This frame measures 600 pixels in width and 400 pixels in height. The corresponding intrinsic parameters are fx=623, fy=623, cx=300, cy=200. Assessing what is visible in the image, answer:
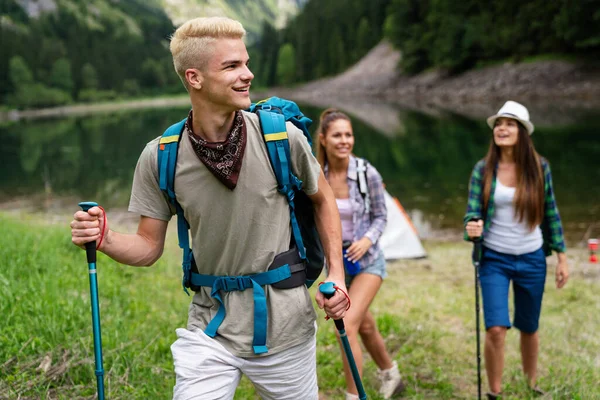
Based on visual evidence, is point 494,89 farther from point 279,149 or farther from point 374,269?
point 279,149

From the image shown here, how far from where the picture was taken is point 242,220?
9.50 feet

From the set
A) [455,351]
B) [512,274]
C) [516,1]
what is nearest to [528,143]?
[512,274]

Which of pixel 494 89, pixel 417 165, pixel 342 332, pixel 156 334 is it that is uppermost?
pixel 494 89

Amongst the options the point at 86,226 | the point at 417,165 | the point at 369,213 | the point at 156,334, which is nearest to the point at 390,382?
the point at 369,213

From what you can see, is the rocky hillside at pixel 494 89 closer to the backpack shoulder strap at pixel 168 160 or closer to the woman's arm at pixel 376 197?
the woman's arm at pixel 376 197

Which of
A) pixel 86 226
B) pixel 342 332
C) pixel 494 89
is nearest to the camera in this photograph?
pixel 86 226

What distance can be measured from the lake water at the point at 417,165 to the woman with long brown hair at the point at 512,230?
9.10 meters

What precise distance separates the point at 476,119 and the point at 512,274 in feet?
132

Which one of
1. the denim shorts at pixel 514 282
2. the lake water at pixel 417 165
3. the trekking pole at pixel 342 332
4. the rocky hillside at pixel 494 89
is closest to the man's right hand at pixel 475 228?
the denim shorts at pixel 514 282

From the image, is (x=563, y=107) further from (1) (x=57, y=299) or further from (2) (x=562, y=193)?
(1) (x=57, y=299)

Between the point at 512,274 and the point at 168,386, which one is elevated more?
the point at 512,274

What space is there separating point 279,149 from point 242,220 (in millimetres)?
374

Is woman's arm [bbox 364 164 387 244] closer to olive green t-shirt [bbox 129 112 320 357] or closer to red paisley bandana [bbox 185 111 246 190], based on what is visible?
Answer: olive green t-shirt [bbox 129 112 320 357]

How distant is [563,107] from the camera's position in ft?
148
